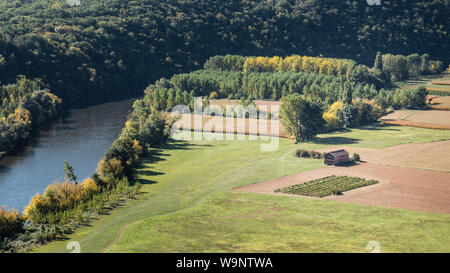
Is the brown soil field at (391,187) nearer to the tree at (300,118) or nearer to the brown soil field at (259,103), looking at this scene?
the tree at (300,118)

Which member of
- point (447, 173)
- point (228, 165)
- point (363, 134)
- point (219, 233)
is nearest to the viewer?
point (219, 233)

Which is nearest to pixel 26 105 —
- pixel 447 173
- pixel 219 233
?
pixel 219 233

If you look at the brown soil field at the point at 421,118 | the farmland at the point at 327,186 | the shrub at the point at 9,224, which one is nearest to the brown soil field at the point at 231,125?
the brown soil field at the point at 421,118

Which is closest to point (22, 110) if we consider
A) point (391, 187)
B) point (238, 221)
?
point (238, 221)

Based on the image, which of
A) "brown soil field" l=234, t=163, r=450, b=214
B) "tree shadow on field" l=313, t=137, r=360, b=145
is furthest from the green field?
"tree shadow on field" l=313, t=137, r=360, b=145

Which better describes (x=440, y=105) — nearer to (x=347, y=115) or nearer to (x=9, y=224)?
(x=347, y=115)
